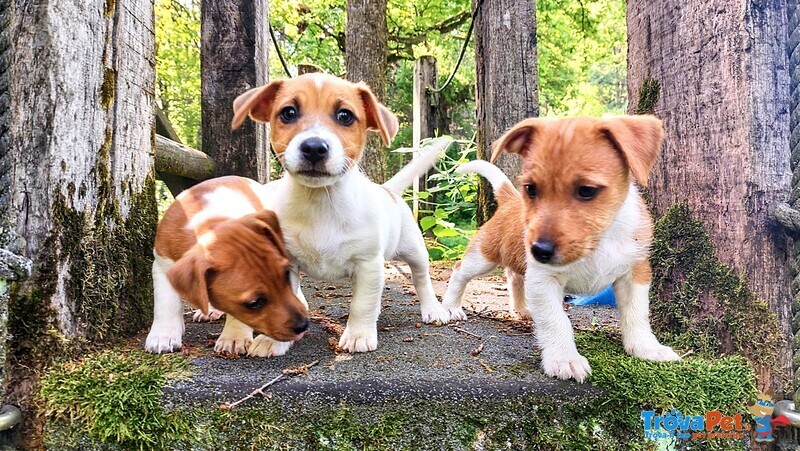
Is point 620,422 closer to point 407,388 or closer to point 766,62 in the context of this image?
point 407,388

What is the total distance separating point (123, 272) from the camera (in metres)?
2.64

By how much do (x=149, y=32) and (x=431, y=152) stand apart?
1.73 meters

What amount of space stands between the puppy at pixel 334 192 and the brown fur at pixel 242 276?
0.65 ft

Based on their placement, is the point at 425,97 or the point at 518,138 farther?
the point at 425,97

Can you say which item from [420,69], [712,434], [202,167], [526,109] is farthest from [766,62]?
[420,69]

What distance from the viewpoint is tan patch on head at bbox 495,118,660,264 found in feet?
6.82

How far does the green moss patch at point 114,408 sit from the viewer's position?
6.80 ft

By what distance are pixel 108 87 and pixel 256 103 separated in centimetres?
65

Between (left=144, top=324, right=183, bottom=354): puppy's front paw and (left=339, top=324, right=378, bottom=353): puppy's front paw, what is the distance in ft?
2.50

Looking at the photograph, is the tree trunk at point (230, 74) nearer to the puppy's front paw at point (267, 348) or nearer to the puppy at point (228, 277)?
the puppy at point (228, 277)

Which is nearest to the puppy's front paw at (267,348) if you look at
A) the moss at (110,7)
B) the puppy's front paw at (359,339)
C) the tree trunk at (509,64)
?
the puppy's front paw at (359,339)

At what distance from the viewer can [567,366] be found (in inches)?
88.2

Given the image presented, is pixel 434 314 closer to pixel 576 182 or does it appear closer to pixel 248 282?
pixel 248 282
